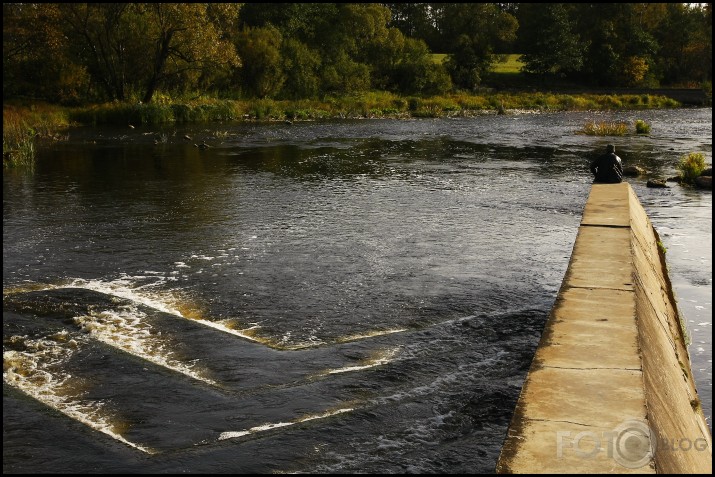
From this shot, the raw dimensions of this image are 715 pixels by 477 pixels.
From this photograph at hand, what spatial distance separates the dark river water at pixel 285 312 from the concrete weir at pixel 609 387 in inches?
38.2

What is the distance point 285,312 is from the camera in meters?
10.2

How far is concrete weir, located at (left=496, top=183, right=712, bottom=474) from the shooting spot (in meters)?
4.45

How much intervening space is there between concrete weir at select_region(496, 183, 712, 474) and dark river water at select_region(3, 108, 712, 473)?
38.2 inches

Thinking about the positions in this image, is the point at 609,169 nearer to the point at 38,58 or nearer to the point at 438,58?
the point at 38,58

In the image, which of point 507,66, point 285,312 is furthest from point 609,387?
point 507,66

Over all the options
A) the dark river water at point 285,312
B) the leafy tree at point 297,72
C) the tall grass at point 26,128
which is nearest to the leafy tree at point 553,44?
the leafy tree at point 297,72

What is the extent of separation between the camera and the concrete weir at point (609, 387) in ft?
14.6

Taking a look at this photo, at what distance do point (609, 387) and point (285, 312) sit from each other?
5567 millimetres

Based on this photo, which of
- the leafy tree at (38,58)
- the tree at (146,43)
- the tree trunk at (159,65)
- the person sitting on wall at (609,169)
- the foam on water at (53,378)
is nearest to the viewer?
the foam on water at (53,378)

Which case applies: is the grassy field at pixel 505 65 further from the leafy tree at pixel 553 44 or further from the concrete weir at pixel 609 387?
the concrete weir at pixel 609 387

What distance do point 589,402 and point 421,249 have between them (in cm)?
874

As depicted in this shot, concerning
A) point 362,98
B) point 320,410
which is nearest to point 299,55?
point 362,98

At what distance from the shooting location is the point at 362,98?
64.7 m

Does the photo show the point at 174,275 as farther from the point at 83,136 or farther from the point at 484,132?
the point at 484,132
